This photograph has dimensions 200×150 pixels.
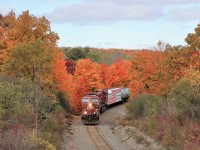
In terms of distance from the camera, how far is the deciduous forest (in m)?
24.0

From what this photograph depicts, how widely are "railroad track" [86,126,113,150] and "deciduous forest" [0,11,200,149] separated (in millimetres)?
3618

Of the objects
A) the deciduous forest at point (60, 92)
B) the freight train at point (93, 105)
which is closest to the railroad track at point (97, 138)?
the freight train at point (93, 105)

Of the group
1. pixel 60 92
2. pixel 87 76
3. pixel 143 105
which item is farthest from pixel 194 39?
pixel 87 76

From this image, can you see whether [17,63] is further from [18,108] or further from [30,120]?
[18,108]

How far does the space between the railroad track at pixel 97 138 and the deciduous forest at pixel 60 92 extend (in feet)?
11.9

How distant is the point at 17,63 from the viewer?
131ft

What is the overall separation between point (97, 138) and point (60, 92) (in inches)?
739

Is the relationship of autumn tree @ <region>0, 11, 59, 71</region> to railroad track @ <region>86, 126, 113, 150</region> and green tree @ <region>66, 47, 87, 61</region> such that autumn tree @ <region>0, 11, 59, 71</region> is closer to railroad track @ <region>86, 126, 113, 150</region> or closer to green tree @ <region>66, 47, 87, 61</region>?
railroad track @ <region>86, 126, 113, 150</region>

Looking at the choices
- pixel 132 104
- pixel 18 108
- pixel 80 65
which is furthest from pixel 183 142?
pixel 80 65

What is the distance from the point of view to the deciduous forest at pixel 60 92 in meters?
24.0

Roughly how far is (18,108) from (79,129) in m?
19.5

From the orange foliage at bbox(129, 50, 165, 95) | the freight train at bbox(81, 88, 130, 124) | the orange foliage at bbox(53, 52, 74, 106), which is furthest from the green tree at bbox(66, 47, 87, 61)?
the orange foliage at bbox(53, 52, 74, 106)

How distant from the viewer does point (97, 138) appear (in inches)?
1451

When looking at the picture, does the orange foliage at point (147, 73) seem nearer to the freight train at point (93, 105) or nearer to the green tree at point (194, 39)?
the freight train at point (93, 105)
